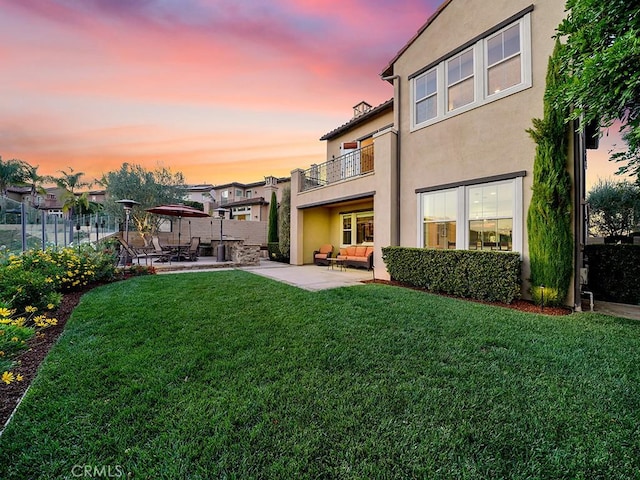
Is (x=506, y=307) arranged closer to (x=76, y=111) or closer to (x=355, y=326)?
(x=355, y=326)

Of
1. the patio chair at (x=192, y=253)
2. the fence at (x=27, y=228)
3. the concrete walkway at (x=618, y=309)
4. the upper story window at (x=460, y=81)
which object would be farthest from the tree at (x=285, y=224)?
the concrete walkway at (x=618, y=309)

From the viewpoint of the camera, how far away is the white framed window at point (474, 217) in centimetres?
698

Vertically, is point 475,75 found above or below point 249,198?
below

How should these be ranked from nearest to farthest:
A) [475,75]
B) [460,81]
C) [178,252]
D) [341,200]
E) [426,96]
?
[475,75] → [460,81] → [426,96] → [341,200] → [178,252]

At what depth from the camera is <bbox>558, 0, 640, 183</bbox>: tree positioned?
137 inches

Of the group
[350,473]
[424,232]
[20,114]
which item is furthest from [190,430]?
[20,114]

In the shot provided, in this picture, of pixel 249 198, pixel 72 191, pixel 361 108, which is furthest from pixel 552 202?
pixel 72 191

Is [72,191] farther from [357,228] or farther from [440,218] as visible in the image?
[440,218]

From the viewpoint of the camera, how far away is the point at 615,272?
285 inches

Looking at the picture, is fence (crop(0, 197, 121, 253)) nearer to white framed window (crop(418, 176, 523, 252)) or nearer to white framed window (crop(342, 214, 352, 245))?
white framed window (crop(418, 176, 523, 252))

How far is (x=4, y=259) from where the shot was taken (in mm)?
5887
